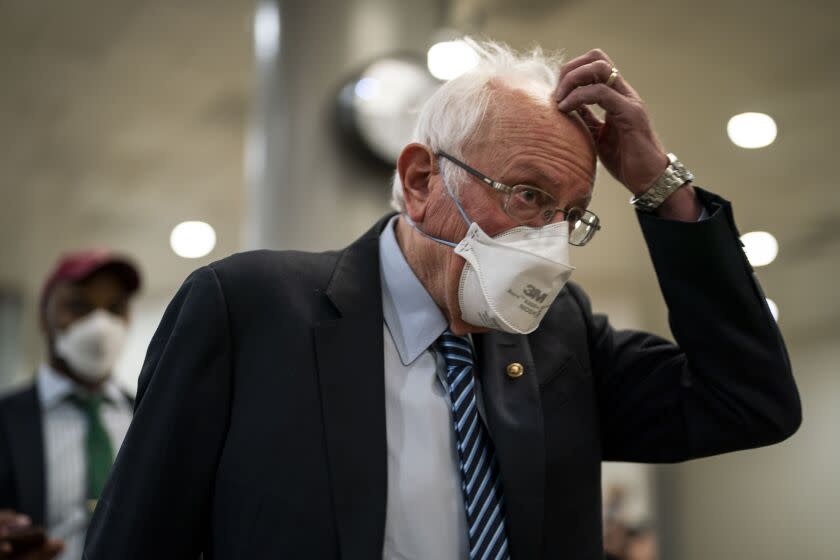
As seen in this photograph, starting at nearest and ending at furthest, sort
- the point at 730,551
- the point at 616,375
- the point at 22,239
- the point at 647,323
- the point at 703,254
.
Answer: the point at 703,254
the point at 616,375
the point at 730,551
the point at 647,323
the point at 22,239

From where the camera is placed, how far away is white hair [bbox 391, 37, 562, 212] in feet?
5.02

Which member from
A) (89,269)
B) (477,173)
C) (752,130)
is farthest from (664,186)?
(89,269)

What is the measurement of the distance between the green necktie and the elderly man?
1.50 m

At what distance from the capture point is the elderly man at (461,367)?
130cm

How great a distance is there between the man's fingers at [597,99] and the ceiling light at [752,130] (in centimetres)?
147

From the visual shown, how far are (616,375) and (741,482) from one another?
1.44 m

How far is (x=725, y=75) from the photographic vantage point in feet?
9.63

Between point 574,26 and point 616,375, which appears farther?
point 574,26

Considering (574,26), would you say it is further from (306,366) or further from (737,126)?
(306,366)

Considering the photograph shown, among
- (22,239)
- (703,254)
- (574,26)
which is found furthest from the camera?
(22,239)

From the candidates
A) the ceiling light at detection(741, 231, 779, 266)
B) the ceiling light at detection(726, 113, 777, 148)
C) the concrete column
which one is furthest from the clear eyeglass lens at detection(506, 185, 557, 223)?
the concrete column

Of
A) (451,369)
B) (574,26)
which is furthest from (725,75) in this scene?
(451,369)

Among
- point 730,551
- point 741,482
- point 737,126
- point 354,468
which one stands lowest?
point 730,551

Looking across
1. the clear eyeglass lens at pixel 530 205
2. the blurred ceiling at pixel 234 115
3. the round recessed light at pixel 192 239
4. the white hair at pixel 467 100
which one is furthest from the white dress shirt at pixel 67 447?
the round recessed light at pixel 192 239
